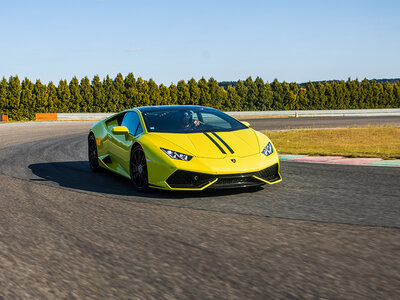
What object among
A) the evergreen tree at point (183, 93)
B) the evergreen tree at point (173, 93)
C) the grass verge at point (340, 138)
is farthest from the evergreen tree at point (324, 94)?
the grass verge at point (340, 138)

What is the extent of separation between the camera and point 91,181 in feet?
25.4

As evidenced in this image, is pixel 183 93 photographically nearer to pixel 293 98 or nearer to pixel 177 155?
pixel 293 98

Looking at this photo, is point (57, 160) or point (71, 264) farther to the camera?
point (57, 160)

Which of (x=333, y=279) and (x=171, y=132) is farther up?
(x=171, y=132)

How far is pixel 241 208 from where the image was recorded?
212 inches

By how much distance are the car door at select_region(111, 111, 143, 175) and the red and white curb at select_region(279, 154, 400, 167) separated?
12.5 feet

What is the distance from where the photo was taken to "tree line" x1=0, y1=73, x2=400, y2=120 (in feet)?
186

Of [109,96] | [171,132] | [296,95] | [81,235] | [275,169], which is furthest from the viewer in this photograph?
[296,95]

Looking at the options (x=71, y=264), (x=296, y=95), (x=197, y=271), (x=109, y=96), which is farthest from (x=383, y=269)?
(x=296, y=95)

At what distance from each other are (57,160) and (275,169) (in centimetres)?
604

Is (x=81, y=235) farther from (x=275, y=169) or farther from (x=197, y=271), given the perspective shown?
(x=275, y=169)

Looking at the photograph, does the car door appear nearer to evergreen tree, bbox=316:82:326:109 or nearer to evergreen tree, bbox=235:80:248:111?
evergreen tree, bbox=235:80:248:111

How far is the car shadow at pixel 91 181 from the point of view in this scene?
21.0 ft

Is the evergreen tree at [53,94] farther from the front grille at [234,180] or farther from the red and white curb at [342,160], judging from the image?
the front grille at [234,180]
